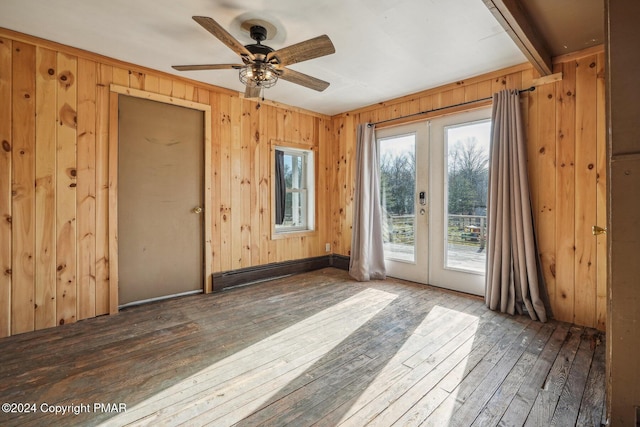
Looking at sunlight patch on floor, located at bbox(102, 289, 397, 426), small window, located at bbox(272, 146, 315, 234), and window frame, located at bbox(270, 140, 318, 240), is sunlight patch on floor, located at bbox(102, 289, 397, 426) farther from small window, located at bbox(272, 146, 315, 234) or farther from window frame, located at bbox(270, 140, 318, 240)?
small window, located at bbox(272, 146, 315, 234)

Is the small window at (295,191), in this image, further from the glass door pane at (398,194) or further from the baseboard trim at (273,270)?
the glass door pane at (398,194)

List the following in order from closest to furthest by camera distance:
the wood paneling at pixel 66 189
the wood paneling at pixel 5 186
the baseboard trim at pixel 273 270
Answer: the wood paneling at pixel 5 186
the wood paneling at pixel 66 189
the baseboard trim at pixel 273 270

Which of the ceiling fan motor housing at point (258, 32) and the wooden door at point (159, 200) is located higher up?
the ceiling fan motor housing at point (258, 32)

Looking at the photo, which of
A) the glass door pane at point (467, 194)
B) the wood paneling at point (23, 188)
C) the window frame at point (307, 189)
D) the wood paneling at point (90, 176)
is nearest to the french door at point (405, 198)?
the glass door pane at point (467, 194)

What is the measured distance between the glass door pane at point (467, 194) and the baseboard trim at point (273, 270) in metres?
1.74

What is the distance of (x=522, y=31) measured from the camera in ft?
6.96

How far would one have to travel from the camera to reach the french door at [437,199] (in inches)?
136

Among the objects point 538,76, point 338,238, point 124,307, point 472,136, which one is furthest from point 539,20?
point 124,307

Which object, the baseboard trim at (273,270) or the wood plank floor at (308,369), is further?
the baseboard trim at (273,270)

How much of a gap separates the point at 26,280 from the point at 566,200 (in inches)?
191

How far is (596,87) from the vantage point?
2.63 m

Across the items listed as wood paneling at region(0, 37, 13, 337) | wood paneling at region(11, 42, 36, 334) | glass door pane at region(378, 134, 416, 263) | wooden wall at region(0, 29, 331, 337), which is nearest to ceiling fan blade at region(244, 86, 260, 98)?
wooden wall at region(0, 29, 331, 337)

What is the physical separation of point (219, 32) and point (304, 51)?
0.58m

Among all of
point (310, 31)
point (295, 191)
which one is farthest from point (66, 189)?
point (295, 191)
